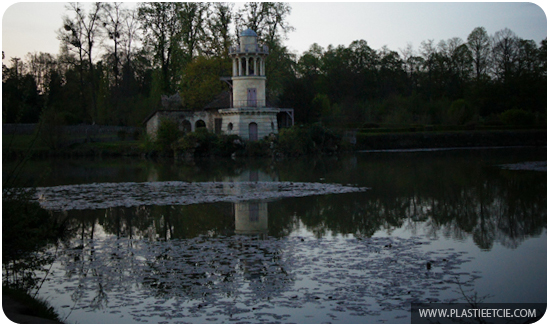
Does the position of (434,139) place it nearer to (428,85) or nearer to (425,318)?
(428,85)

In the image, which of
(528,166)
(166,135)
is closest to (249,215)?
(528,166)

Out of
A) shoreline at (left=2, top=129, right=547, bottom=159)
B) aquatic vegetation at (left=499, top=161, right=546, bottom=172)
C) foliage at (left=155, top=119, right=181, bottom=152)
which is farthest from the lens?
shoreline at (left=2, top=129, right=547, bottom=159)

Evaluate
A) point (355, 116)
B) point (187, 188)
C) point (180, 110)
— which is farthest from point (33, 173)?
point (355, 116)

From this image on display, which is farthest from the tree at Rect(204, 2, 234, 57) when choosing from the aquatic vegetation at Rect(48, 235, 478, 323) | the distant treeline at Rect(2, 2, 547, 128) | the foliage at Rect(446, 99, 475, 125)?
the aquatic vegetation at Rect(48, 235, 478, 323)

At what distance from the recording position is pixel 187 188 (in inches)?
861

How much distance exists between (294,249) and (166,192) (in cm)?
1009

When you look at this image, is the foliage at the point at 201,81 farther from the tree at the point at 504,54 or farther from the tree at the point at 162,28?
the tree at the point at 504,54

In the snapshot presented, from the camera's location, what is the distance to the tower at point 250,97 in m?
44.0

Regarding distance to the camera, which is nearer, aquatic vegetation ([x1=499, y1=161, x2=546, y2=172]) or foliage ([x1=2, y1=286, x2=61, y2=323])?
foliage ([x1=2, y1=286, x2=61, y2=323])

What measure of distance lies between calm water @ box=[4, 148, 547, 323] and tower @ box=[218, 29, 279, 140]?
71.2ft

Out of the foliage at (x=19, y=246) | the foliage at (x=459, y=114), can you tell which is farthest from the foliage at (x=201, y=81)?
the foliage at (x=19, y=246)

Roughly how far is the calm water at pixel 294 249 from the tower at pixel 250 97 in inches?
855

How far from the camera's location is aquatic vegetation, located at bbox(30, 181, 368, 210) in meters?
18.2

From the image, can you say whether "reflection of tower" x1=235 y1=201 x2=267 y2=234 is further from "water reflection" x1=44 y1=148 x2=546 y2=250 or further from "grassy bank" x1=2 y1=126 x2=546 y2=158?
"grassy bank" x1=2 y1=126 x2=546 y2=158
